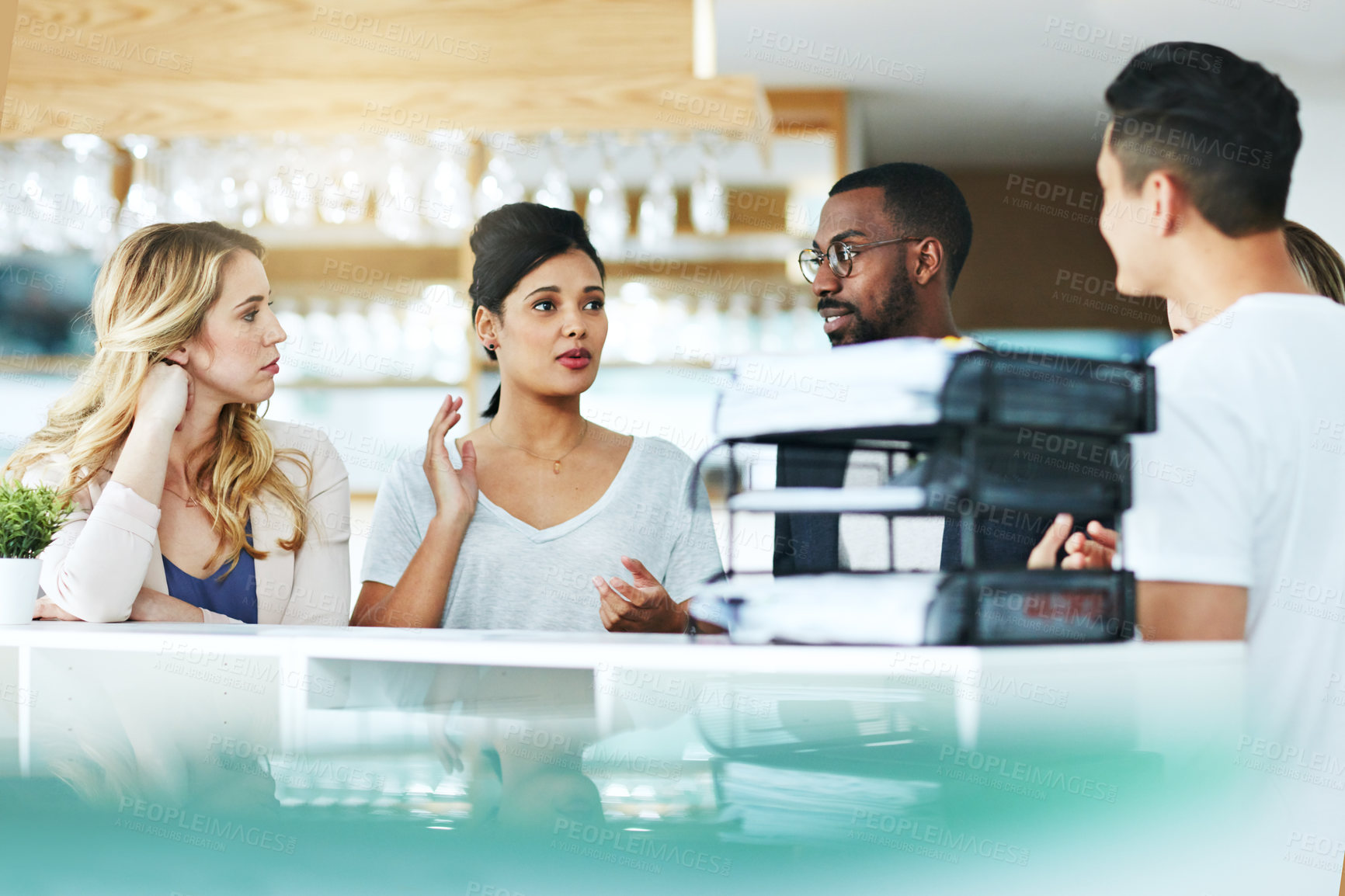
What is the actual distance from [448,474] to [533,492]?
14cm

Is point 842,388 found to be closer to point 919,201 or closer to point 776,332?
point 919,201

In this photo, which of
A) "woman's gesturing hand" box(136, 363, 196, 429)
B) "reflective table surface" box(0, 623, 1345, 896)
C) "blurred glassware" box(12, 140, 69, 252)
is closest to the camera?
"reflective table surface" box(0, 623, 1345, 896)

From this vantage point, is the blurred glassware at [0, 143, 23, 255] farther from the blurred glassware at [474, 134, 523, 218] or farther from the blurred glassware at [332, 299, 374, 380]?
the blurred glassware at [474, 134, 523, 218]

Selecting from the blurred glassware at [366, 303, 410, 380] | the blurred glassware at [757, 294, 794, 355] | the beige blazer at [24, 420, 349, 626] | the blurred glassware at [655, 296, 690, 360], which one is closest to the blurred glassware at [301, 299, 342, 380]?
the blurred glassware at [366, 303, 410, 380]

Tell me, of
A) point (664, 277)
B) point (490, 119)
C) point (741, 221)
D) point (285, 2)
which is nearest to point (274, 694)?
point (490, 119)

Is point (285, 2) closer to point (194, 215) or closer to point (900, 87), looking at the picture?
point (194, 215)

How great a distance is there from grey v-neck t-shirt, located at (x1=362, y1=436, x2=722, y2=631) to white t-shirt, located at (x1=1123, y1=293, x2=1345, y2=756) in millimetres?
732

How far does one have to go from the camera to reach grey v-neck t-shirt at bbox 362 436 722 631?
1.57m

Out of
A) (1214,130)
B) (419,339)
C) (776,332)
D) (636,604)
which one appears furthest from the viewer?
(776,332)

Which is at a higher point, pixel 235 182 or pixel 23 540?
pixel 235 182

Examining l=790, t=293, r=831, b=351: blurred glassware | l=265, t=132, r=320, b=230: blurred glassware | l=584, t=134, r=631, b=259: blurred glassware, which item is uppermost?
l=265, t=132, r=320, b=230: blurred glassware

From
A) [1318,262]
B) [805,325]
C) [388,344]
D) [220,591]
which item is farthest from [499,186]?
[1318,262]

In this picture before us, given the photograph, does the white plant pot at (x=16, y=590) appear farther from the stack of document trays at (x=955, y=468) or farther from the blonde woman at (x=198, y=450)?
the stack of document trays at (x=955, y=468)

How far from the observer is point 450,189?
2.71 m
